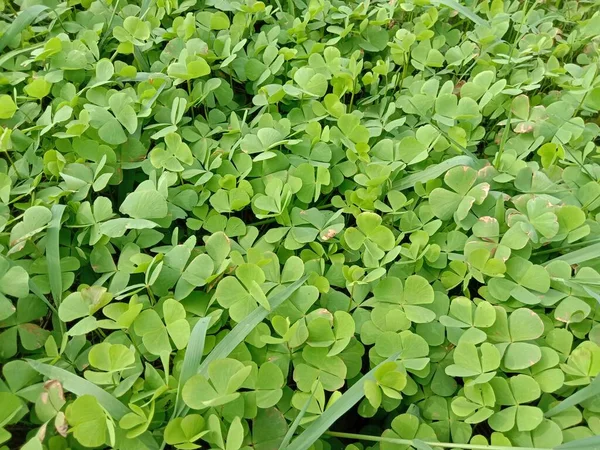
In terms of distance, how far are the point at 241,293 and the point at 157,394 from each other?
11.8 inches

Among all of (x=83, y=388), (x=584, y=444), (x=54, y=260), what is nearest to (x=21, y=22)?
(x=54, y=260)

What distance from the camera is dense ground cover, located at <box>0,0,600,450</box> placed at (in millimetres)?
1038

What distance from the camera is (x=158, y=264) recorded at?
1179 millimetres

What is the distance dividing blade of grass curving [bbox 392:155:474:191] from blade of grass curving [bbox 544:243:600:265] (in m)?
0.37

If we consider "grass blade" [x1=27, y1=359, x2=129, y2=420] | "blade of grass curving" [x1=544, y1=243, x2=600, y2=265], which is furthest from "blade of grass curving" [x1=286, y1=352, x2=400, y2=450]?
"blade of grass curving" [x1=544, y1=243, x2=600, y2=265]

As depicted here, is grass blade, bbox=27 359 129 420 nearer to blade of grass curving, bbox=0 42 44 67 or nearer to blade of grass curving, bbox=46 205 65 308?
blade of grass curving, bbox=46 205 65 308

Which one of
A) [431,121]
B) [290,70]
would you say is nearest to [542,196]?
[431,121]

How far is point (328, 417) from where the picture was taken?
1.00m

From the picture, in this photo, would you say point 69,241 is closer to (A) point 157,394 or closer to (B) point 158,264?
(B) point 158,264

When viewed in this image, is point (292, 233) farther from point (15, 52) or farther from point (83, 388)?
point (15, 52)

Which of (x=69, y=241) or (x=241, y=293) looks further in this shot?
(x=69, y=241)

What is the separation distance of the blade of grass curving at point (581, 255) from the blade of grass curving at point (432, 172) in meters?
0.37

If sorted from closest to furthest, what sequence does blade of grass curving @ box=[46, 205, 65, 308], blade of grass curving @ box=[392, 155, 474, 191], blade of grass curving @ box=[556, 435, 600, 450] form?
blade of grass curving @ box=[556, 435, 600, 450], blade of grass curving @ box=[46, 205, 65, 308], blade of grass curving @ box=[392, 155, 474, 191]

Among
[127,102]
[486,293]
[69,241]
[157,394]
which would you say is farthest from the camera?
[127,102]
